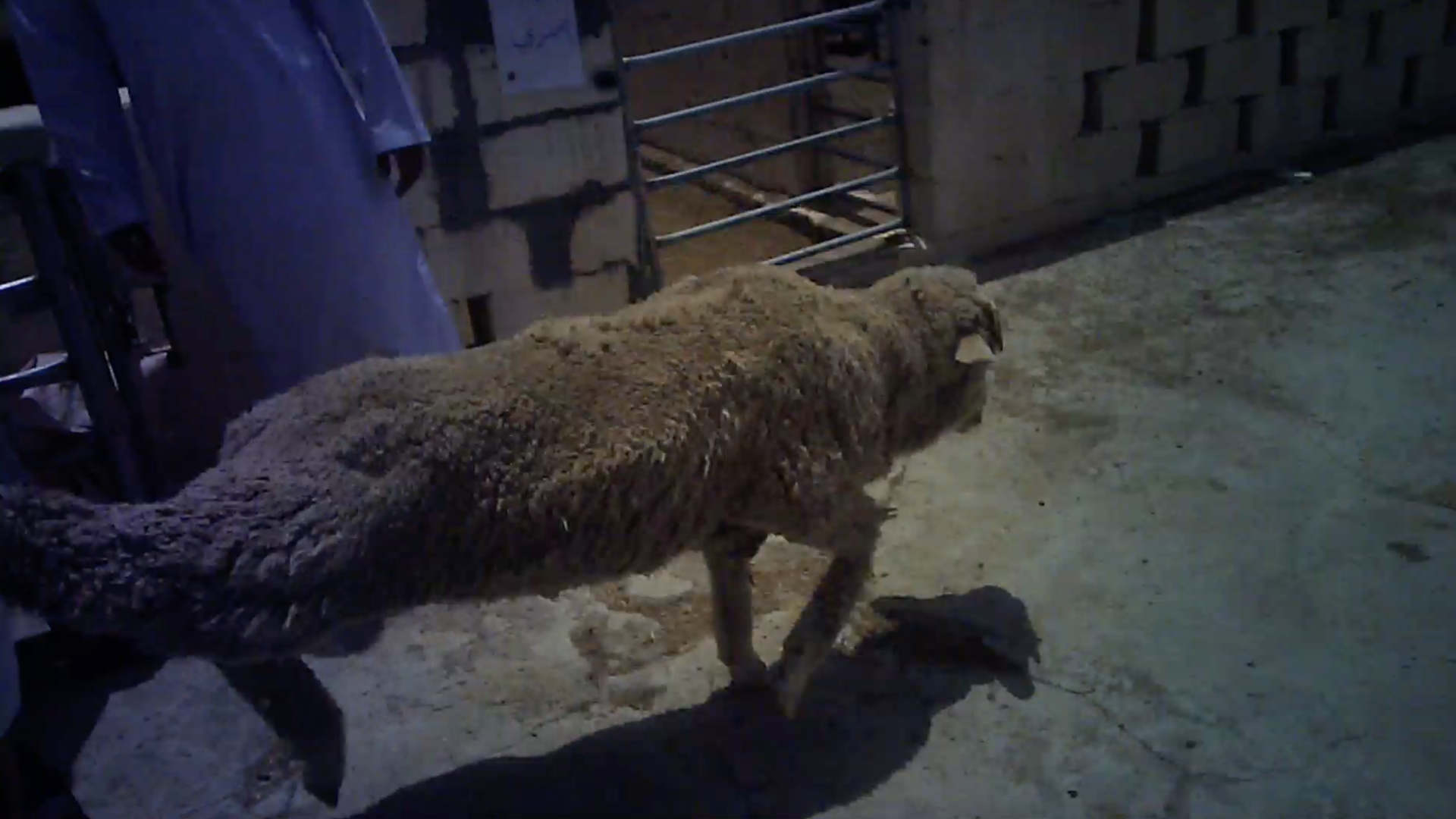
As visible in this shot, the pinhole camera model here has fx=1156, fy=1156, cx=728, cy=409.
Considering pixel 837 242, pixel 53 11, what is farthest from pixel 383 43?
pixel 837 242

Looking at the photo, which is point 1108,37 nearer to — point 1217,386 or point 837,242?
point 837,242

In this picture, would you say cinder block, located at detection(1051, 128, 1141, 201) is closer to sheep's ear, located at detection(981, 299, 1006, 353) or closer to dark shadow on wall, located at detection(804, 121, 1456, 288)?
dark shadow on wall, located at detection(804, 121, 1456, 288)

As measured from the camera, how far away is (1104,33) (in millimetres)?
4820

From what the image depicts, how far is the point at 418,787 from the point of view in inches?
88.7

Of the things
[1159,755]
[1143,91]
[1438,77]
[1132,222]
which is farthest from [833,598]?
[1438,77]

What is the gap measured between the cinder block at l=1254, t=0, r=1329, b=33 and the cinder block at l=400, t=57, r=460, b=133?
11.9 ft

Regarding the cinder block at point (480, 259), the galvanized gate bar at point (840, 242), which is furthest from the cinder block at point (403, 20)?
the galvanized gate bar at point (840, 242)

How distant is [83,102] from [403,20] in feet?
4.58

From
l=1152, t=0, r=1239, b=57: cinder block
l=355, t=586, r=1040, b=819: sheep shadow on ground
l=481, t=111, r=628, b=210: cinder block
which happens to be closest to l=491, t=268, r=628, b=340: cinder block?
l=481, t=111, r=628, b=210: cinder block

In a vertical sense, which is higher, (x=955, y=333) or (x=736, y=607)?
(x=955, y=333)

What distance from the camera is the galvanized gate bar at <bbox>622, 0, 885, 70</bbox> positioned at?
410 cm

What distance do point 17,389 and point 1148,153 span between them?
448 centimetres

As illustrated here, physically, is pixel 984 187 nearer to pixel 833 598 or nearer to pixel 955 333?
pixel 955 333

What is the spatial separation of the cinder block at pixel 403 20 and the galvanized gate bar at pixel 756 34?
681 mm
